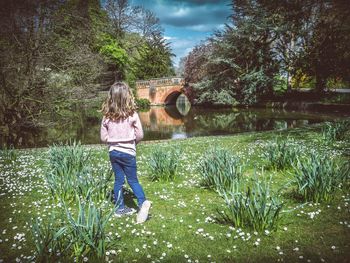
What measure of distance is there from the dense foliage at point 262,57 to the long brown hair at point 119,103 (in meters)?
25.5

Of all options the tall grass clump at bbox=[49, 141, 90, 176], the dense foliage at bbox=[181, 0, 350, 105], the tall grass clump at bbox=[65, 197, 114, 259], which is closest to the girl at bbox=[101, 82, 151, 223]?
the tall grass clump at bbox=[65, 197, 114, 259]

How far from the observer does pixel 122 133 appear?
443 centimetres

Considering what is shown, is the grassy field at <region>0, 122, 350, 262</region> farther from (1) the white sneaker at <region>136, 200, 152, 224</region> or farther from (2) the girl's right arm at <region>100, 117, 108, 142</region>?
(2) the girl's right arm at <region>100, 117, 108, 142</region>

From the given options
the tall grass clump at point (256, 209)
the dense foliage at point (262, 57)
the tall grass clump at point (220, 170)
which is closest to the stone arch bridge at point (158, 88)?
the dense foliage at point (262, 57)

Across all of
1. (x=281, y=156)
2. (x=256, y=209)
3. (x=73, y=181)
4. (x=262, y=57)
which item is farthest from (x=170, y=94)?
(x=256, y=209)

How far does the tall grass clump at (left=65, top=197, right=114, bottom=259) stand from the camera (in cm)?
325

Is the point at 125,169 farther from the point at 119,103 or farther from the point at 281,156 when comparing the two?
the point at 281,156

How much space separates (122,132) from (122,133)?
0.02m

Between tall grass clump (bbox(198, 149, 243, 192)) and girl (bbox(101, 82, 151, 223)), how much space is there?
1.45 metres

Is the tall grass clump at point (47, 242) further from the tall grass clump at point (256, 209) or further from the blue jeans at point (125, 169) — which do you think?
the tall grass clump at point (256, 209)

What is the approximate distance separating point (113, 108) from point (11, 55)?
41.5 feet

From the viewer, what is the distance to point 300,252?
3.45 m

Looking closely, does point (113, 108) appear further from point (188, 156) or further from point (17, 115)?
point (17, 115)

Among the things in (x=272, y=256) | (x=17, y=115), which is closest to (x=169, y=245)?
(x=272, y=256)
